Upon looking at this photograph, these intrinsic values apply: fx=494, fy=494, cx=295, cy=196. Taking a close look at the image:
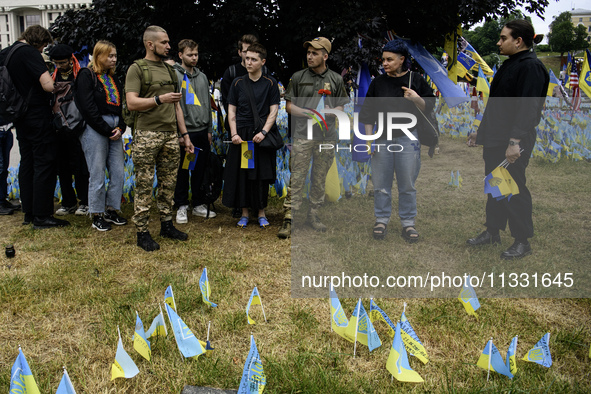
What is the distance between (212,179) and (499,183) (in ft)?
11.0

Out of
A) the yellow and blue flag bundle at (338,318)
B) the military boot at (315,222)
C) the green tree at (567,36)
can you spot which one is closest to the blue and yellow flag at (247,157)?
the military boot at (315,222)

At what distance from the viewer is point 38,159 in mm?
5320

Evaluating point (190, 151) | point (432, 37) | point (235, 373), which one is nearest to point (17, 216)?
point (190, 151)

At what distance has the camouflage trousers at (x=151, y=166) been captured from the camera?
15.2 feet

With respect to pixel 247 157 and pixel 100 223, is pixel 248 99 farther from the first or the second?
pixel 100 223

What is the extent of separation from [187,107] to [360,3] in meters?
2.26

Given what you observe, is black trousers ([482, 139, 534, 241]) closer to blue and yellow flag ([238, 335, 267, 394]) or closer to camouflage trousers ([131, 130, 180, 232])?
blue and yellow flag ([238, 335, 267, 394])

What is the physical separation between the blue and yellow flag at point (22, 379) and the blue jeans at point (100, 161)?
330cm

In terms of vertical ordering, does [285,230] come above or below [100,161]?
below

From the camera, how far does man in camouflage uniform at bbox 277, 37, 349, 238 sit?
16.4 ft

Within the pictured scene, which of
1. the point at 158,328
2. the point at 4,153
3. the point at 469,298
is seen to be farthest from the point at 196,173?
the point at 469,298

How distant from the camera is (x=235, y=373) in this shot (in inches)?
105

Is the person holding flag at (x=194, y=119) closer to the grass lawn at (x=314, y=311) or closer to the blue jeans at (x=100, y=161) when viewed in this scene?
the blue jeans at (x=100, y=161)

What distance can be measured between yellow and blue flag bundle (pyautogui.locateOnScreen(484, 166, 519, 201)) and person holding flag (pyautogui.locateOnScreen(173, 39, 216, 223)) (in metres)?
3.12
